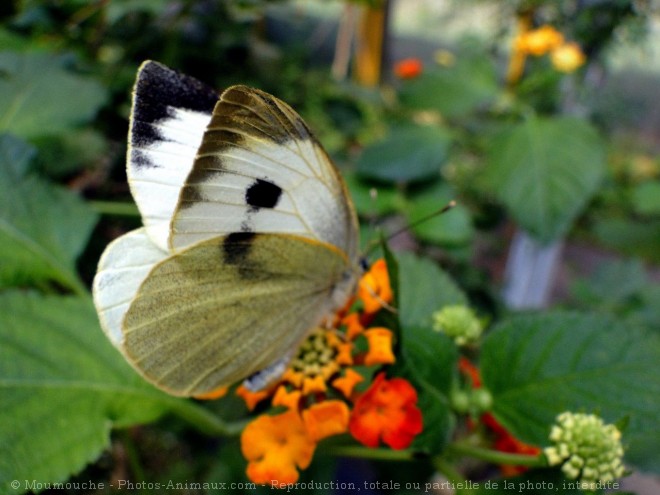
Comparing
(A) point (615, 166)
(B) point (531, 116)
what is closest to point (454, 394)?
(B) point (531, 116)

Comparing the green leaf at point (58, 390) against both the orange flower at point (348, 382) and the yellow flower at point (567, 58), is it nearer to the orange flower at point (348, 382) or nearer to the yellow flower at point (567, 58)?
the orange flower at point (348, 382)

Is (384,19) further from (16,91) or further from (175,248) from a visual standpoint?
(175,248)

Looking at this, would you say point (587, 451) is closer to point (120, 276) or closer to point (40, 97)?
point (120, 276)

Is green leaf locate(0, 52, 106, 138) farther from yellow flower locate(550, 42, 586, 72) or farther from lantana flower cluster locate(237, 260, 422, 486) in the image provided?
yellow flower locate(550, 42, 586, 72)

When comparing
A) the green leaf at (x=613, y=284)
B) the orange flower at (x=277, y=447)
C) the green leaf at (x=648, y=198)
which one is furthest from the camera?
the green leaf at (x=648, y=198)

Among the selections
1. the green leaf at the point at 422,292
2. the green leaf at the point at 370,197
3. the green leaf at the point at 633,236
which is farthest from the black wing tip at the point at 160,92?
the green leaf at the point at 633,236
